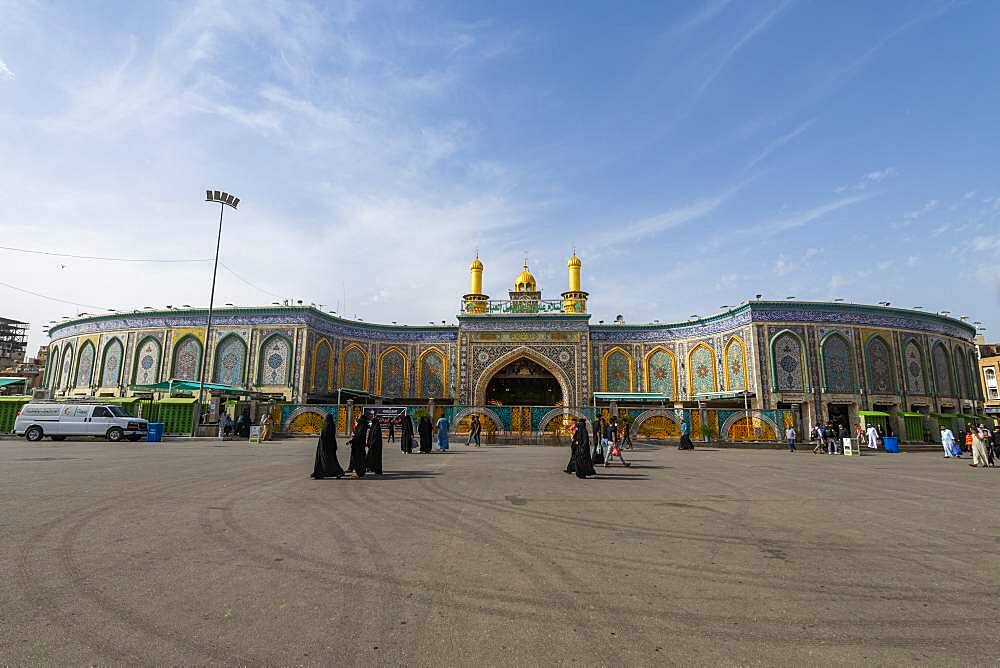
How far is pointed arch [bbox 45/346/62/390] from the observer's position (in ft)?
119

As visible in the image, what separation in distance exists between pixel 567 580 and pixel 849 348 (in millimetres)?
30566

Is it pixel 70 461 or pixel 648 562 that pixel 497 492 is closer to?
pixel 648 562

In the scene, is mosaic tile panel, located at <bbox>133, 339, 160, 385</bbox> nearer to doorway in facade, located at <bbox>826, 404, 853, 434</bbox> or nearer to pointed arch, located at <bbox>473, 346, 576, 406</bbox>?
pointed arch, located at <bbox>473, 346, 576, 406</bbox>

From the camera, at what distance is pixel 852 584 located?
155 inches

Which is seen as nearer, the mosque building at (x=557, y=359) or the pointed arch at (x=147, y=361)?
the mosque building at (x=557, y=359)

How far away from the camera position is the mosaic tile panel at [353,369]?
33.8m

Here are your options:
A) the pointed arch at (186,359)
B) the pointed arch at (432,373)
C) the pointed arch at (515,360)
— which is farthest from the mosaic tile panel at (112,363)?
the pointed arch at (515,360)

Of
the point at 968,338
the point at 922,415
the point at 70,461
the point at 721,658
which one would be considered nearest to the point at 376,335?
the point at 70,461

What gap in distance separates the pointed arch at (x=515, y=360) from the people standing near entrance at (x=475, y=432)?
34.3 feet

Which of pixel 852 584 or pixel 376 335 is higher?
pixel 376 335

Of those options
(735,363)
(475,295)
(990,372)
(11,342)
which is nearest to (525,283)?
(475,295)

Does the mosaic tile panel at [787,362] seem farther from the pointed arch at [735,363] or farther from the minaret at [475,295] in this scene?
the minaret at [475,295]

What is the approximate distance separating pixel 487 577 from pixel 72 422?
21.7 m

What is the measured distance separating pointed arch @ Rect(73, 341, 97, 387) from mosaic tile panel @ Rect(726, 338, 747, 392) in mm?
39660
